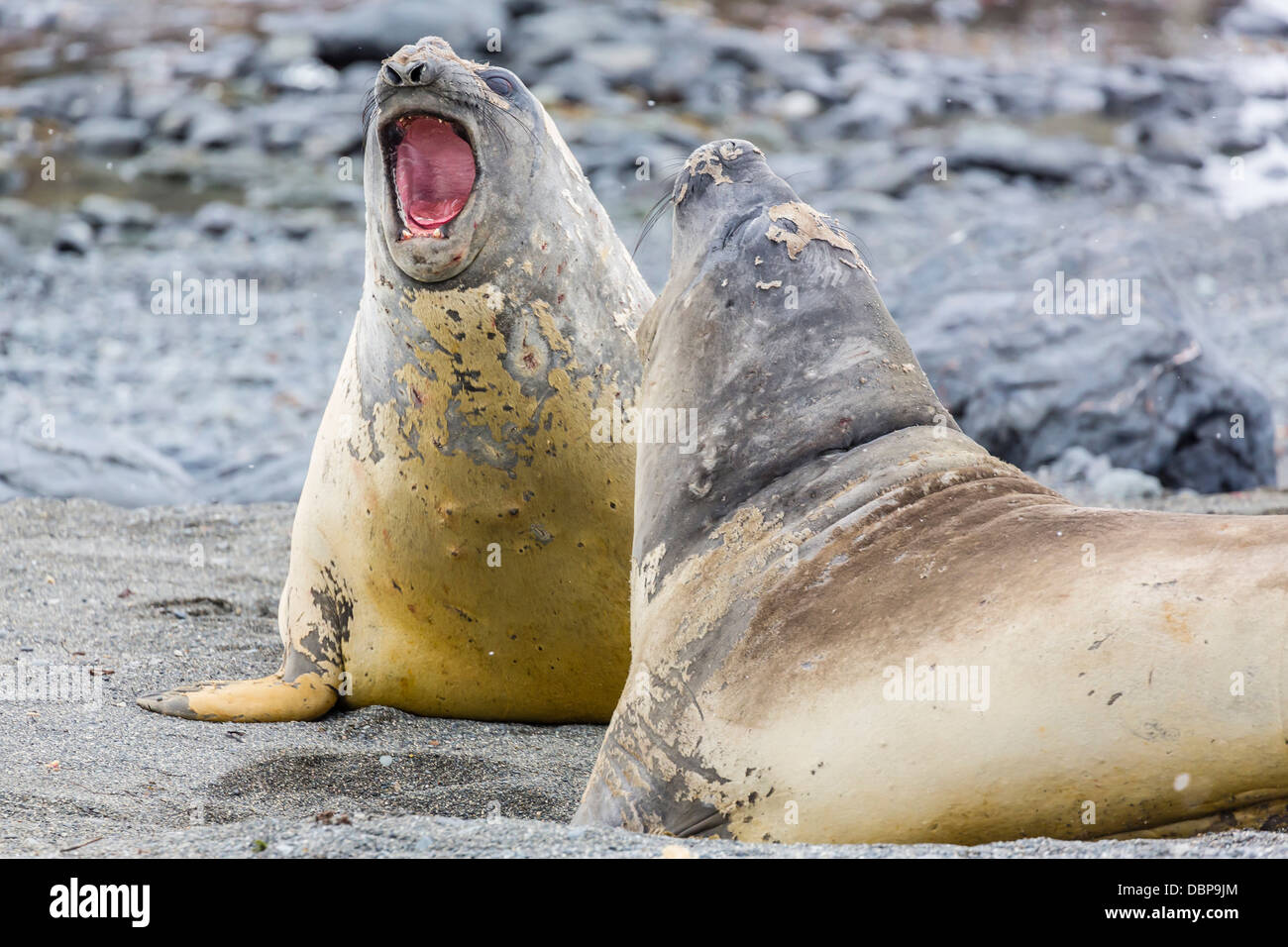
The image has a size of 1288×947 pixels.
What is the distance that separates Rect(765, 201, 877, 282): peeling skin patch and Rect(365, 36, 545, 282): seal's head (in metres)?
0.86

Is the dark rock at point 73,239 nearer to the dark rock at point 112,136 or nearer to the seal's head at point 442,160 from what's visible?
the dark rock at point 112,136

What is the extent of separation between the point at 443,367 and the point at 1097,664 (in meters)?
1.98

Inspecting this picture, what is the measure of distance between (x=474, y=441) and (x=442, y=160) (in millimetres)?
700

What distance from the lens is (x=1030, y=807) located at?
2.24 m

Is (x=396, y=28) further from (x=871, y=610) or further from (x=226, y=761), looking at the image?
(x=871, y=610)

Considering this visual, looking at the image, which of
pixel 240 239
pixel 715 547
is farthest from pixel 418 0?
pixel 715 547

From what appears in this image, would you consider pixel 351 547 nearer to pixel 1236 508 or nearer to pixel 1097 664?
pixel 1097 664

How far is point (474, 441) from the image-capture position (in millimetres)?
3686

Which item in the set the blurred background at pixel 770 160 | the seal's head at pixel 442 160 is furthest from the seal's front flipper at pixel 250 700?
the blurred background at pixel 770 160

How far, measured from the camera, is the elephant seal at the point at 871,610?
2148 millimetres

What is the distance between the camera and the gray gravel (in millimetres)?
2293
